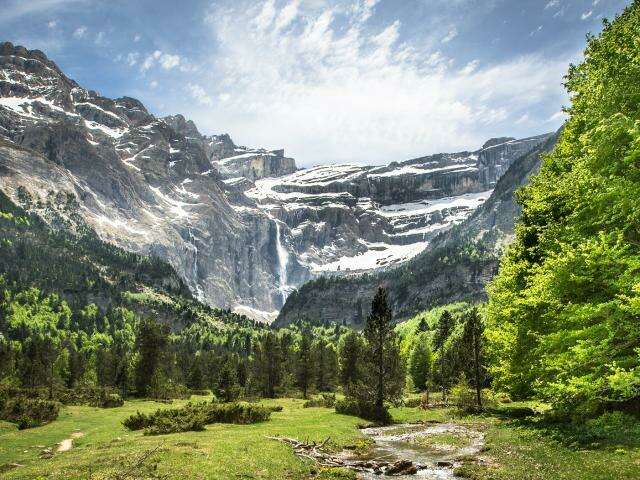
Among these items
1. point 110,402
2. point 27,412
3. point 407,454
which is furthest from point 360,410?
point 110,402

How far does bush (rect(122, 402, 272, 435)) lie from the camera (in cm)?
4525

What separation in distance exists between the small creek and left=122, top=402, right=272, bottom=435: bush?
15.1 metres

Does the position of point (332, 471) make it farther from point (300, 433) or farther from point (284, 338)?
point (284, 338)

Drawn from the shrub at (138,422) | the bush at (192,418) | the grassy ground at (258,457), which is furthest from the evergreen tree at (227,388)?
the grassy ground at (258,457)

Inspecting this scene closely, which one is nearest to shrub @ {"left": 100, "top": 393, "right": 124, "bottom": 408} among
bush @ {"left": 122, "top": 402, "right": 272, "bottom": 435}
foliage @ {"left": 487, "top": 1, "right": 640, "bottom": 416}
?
bush @ {"left": 122, "top": 402, "right": 272, "bottom": 435}

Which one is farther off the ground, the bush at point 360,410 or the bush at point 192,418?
the bush at point 192,418

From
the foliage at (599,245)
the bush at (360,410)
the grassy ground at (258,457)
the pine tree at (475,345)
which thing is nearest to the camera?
the foliage at (599,245)

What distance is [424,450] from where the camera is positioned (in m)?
35.0

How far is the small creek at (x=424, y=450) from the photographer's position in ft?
88.8

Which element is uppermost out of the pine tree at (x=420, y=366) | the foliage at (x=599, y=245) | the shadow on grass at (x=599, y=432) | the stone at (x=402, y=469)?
the foliage at (x=599, y=245)

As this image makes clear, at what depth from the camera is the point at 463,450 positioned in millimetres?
32719

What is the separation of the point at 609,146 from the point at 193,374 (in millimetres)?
131348

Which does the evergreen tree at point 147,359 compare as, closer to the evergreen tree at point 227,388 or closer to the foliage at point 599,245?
the evergreen tree at point 227,388

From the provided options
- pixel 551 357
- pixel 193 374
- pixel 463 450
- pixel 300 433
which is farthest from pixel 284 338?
pixel 551 357
